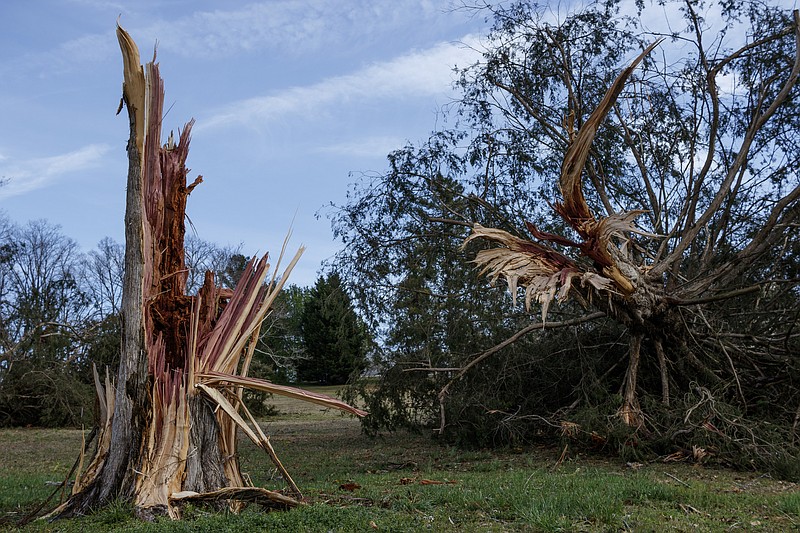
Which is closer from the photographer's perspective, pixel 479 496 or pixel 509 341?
pixel 479 496

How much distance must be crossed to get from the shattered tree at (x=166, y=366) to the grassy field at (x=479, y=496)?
26cm

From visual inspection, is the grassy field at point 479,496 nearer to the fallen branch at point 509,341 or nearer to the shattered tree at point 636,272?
the fallen branch at point 509,341

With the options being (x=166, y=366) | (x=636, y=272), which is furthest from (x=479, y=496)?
(x=636, y=272)

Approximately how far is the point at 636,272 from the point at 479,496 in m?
4.17

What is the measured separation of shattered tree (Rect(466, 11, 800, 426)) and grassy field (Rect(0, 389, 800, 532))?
1.26 meters

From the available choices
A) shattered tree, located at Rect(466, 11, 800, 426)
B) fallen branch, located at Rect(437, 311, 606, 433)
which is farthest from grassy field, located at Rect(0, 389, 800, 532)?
shattered tree, located at Rect(466, 11, 800, 426)

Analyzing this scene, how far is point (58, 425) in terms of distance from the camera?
1594 centimetres

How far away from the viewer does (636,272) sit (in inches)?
322

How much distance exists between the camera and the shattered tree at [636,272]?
7.20 m

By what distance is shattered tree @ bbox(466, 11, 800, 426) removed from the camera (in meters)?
7.20

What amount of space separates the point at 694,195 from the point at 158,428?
7.59 metres

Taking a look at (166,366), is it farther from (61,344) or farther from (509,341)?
(61,344)

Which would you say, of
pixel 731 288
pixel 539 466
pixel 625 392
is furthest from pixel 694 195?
pixel 539 466

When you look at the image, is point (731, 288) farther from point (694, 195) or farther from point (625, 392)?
point (625, 392)
